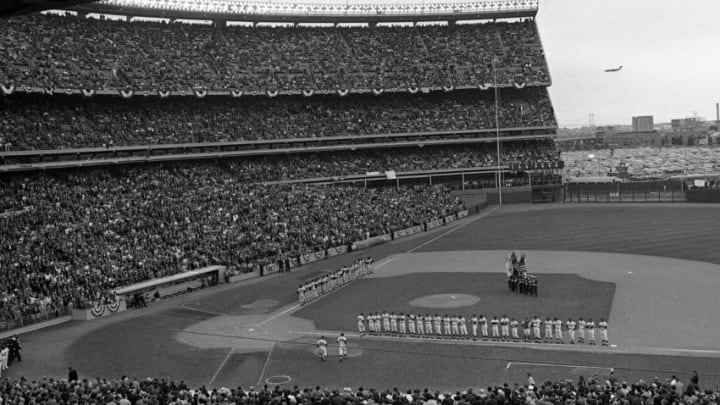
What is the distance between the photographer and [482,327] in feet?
96.1

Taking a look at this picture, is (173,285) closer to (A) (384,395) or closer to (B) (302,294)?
(B) (302,294)

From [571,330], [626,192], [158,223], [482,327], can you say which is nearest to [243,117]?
[158,223]

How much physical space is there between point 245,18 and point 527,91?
118ft

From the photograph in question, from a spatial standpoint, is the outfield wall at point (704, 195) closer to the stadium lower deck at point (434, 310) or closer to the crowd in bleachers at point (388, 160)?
the stadium lower deck at point (434, 310)

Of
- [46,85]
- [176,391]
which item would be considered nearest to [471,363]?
[176,391]

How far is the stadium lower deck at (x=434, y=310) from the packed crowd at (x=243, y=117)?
25.6 metres

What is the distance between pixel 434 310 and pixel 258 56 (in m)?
54.5

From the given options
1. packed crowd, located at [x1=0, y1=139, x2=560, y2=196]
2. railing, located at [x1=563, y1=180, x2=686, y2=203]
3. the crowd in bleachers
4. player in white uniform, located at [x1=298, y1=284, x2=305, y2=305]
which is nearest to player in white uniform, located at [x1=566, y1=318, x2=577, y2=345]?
player in white uniform, located at [x1=298, y1=284, x2=305, y2=305]

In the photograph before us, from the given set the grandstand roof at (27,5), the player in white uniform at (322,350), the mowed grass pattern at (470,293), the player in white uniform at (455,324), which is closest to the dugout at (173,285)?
the mowed grass pattern at (470,293)

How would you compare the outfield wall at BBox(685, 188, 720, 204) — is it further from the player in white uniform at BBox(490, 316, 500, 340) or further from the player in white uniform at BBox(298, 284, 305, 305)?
the player in white uniform at BBox(298, 284, 305, 305)

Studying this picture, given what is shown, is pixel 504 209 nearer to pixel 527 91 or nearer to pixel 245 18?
pixel 527 91

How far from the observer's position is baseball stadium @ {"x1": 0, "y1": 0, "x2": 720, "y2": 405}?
2497cm

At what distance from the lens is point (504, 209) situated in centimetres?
7156

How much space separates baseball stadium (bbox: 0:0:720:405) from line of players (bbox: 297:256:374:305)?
0.20 m
